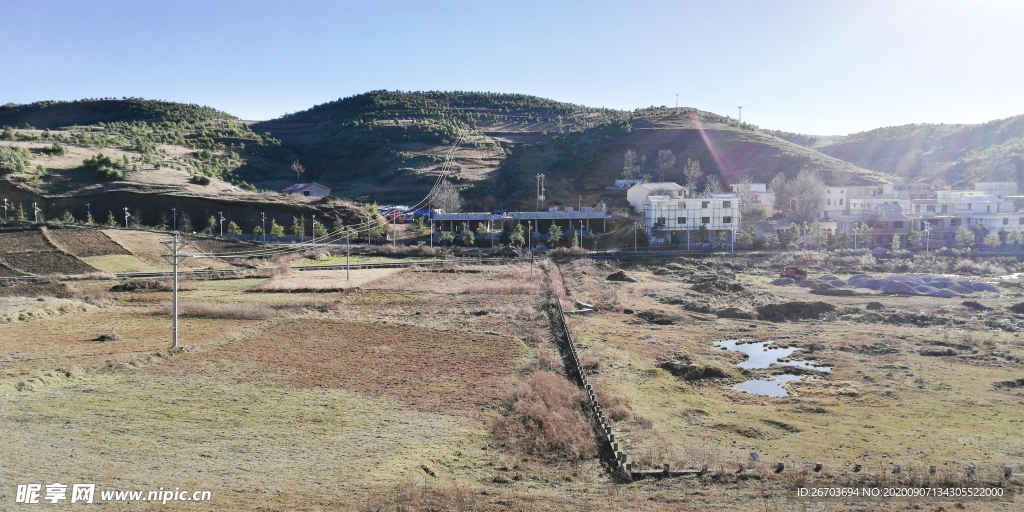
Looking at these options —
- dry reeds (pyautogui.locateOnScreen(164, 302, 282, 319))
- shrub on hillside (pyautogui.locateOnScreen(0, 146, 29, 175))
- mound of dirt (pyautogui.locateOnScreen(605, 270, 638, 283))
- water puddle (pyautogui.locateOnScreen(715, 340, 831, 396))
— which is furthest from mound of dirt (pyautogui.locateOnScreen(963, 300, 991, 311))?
shrub on hillside (pyautogui.locateOnScreen(0, 146, 29, 175))

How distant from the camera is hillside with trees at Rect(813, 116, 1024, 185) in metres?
112

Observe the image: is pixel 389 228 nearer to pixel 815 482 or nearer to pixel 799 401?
pixel 799 401

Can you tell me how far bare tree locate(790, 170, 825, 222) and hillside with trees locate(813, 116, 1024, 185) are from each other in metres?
40.5

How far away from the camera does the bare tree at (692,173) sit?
3632 inches

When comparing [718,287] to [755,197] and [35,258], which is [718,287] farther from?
[35,258]

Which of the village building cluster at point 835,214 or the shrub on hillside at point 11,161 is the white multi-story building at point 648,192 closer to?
the village building cluster at point 835,214

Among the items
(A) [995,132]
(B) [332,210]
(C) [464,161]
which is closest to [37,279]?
(B) [332,210]

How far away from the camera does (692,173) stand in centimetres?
9244

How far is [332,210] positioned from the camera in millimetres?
75000

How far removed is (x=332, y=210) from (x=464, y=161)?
1460 inches

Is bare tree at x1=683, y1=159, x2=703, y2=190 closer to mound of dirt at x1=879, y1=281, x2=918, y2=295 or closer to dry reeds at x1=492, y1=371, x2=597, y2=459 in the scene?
mound of dirt at x1=879, y1=281, x2=918, y2=295

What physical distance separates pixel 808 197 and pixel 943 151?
236 ft

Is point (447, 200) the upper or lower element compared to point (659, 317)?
upper

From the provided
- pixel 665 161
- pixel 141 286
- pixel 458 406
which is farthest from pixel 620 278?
pixel 665 161
